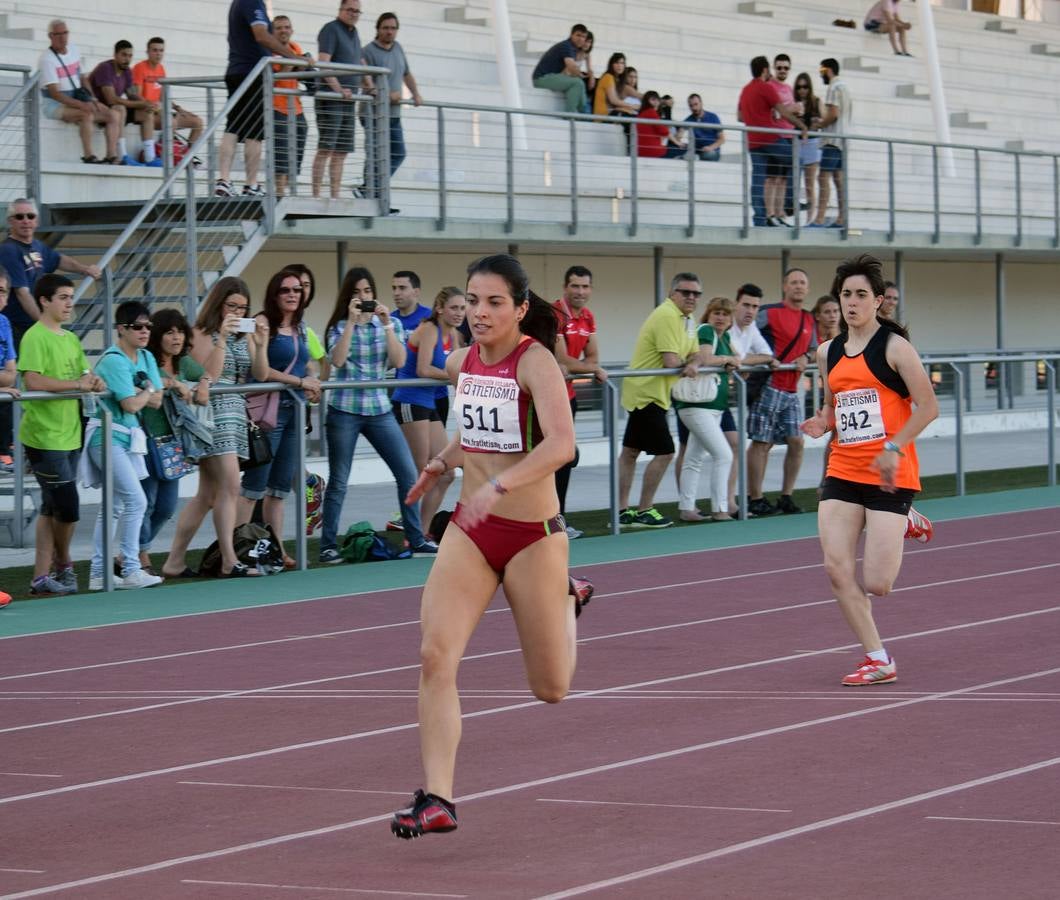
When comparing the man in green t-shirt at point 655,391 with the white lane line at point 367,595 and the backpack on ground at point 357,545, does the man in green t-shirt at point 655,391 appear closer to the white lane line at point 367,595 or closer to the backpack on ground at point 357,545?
the white lane line at point 367,595

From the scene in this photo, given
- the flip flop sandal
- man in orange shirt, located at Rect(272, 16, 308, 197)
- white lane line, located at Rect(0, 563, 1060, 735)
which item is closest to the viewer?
white lane line, located at Rect(0, 563, 1060, 735)

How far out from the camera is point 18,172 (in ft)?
59.8

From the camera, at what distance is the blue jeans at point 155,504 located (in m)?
13.2

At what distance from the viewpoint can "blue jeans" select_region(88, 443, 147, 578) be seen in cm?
1266

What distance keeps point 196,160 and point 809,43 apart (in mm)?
19596

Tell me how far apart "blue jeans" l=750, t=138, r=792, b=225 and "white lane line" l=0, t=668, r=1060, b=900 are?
16.9m

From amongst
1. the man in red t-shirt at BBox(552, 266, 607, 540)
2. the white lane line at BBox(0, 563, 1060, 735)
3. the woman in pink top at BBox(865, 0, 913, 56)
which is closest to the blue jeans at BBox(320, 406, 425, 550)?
the man in red t-shirt at BBox(552, 266, 607, 540)

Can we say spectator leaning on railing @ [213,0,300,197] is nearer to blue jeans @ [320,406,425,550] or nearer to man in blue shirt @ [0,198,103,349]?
man in blue shirt @ [0,198,103,349]

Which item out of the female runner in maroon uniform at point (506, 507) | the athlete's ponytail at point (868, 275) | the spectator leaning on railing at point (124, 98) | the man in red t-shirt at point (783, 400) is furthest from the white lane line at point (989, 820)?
the spectator leaning on railing at point (124, 98)

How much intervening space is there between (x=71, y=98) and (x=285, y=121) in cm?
233

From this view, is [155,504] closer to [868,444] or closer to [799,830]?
[868,444]

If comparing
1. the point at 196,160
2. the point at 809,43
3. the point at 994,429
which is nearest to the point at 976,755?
the point at 196,160

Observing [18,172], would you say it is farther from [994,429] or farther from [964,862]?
[964,862]

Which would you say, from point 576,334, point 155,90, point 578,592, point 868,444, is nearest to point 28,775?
point 578,592
